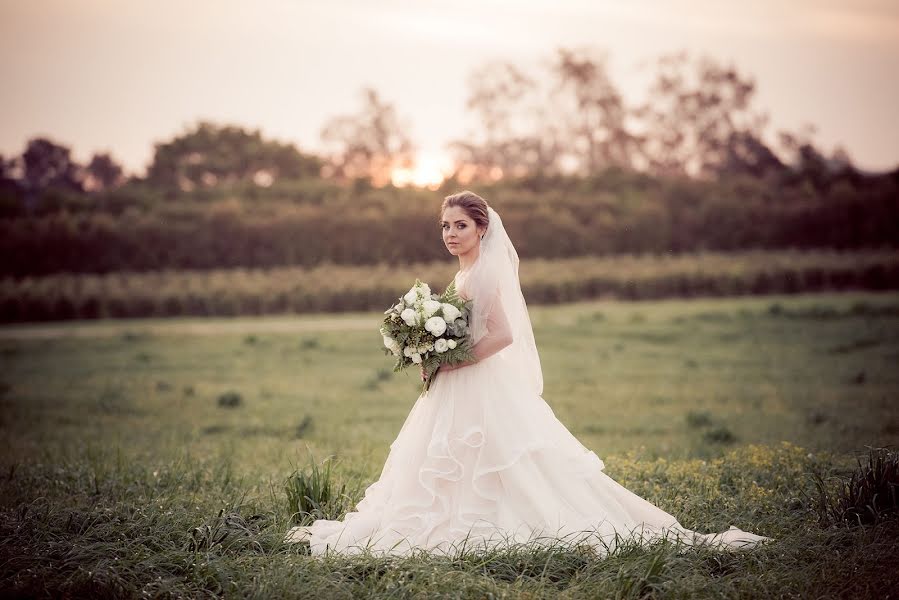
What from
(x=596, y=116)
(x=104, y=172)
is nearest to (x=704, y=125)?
(x=596, y=116)

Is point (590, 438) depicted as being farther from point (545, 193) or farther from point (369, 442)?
point (545, 193)

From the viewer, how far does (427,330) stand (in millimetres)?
5414

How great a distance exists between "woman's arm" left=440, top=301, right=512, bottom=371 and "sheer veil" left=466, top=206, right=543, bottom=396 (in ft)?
0.13

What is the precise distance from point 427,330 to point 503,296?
68 centimetres

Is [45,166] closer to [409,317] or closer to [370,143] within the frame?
[370,143]

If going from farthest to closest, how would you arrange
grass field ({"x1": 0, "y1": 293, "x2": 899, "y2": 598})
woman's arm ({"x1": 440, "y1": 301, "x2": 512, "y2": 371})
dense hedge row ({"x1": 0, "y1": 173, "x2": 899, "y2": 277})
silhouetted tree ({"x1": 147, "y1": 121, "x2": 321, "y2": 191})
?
silhouetted tree ({"x1": 147, "y1": 121, "x2": 321, "y2": 191}), dense hedge row ({"x1": 0, "y1": 173, "x2": 899, "y2": 277}), woman's arm ({"x1": 440, "y1": 301, "x2": 512, "y2": 371}), grass field ({"x1": 0, "y1": 293, "x2": 899, "y2": 598})

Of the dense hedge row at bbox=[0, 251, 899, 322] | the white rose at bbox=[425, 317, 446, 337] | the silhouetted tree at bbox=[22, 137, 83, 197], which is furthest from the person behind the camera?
the silhouetted tree at bbox=[22, 137, 83, 197]

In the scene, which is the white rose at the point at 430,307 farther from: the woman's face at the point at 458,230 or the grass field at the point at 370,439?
the grass field at the point at 370,439

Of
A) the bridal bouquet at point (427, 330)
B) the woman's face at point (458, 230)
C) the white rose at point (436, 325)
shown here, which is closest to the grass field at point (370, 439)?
the bridal bouquet at point (427, 330)

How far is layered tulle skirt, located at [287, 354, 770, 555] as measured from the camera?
210 inches

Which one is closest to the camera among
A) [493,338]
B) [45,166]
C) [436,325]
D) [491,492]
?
[436,325]

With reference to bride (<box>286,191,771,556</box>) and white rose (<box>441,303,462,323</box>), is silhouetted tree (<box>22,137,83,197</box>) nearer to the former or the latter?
bride (<box>286,191,771,556</box>)

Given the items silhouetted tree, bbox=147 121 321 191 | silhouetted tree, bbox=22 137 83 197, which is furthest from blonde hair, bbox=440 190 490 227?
silhouetted tree, bbox=22 137 83 197

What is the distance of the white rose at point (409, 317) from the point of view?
537 centimetres
